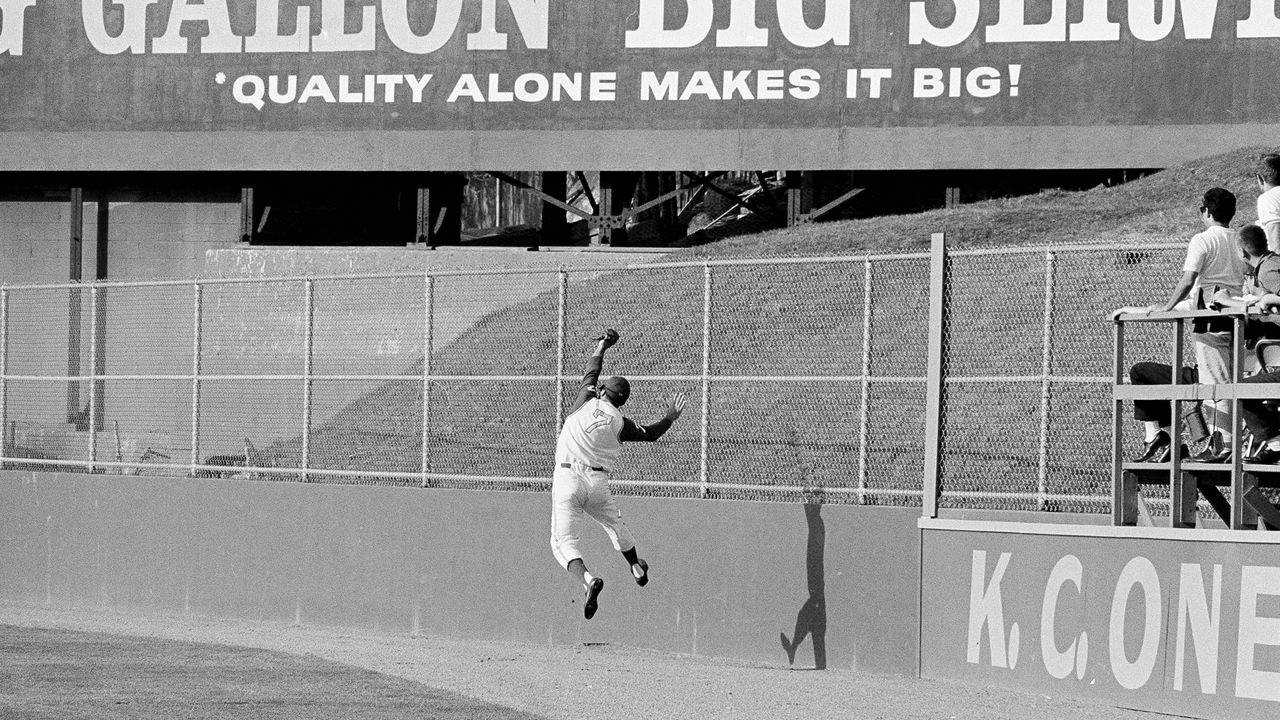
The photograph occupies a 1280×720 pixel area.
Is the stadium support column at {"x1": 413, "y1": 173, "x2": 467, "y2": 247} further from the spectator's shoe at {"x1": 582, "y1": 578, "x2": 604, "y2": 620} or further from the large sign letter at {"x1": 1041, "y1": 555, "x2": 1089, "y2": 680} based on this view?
the large sign letter at {"x1": 1041, "y1": 555, "x2": 1089, "y2": 680}

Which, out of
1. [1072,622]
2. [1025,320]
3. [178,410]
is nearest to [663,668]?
[1072,622]

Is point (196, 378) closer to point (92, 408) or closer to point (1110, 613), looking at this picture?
point (92, 408)

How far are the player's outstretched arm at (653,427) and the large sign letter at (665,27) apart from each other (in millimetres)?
13006

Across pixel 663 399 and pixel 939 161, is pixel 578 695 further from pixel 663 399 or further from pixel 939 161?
pixel 939 161

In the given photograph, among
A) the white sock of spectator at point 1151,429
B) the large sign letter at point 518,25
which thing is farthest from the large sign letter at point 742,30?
the white sock of spectator at point 1151,429

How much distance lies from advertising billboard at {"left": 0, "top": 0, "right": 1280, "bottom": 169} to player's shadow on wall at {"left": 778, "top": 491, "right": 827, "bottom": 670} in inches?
488

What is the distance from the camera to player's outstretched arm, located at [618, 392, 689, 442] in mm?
12375

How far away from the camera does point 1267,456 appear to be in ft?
34.1

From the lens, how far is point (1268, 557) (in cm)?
995

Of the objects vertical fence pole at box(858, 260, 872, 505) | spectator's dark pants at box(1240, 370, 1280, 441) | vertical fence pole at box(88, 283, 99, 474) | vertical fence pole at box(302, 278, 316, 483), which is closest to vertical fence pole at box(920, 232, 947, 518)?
vertical fence pole at box(858, 260, 872, 505)

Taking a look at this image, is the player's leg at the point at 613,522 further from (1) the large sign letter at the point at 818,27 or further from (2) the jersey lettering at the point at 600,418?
(1) the large sign letter at the point at 818,27

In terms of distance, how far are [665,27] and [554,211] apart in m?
3.79

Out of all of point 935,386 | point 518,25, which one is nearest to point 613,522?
point 935,386

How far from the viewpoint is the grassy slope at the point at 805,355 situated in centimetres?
1498
